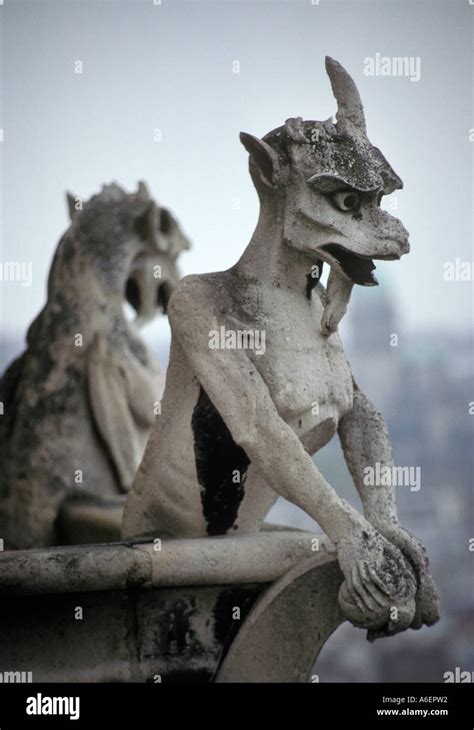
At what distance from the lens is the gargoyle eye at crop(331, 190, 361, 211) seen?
403 centimetres

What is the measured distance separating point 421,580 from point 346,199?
1.01 m

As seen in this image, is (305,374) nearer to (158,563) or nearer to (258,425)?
(258,425)

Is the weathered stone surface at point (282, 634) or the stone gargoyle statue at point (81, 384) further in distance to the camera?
the stone gargoyle statue at point (81, 384)

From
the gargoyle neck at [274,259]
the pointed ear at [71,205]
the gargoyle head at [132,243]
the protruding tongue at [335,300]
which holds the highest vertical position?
the pointed ear at [71,205]

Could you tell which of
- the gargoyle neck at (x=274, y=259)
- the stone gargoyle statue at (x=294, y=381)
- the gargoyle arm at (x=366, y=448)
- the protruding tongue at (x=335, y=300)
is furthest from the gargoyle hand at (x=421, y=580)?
the gargoyle neck at (x=274, y=259)

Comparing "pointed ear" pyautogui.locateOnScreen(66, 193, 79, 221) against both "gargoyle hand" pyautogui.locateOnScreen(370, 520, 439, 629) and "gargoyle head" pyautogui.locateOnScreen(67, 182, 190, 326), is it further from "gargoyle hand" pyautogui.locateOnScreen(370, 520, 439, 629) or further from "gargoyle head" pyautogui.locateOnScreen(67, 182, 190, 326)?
"gargoyle hand" pyautogui.locateOnScreen(370, 520, 439, 629)

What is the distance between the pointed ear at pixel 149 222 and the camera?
636cm

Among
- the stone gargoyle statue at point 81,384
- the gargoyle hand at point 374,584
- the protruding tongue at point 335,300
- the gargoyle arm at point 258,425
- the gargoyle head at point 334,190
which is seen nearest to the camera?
the gargoyle hand at point 374,584

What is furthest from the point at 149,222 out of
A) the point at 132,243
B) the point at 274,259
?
the point at 274,259

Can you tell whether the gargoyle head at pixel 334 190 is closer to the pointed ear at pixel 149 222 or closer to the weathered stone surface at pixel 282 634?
the weathered stone surface at pixel 282 634

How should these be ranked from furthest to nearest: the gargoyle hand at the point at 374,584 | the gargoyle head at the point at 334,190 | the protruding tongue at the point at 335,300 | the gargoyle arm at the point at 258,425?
the protruding tongue at the point at 335,300 < the gargoyle head at the point at 334,190 < the gargoyle arm at the point at 258,425 < the gargoyle hand at the point at 374,584

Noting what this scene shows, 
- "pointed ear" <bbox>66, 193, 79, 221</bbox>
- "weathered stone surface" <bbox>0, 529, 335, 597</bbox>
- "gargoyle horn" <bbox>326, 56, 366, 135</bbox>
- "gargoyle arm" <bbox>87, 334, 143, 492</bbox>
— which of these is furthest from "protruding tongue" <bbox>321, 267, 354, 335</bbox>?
"pointed ear" <bbox>66, 193, 79, 221</bbox>

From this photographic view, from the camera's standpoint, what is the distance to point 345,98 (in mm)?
4129
